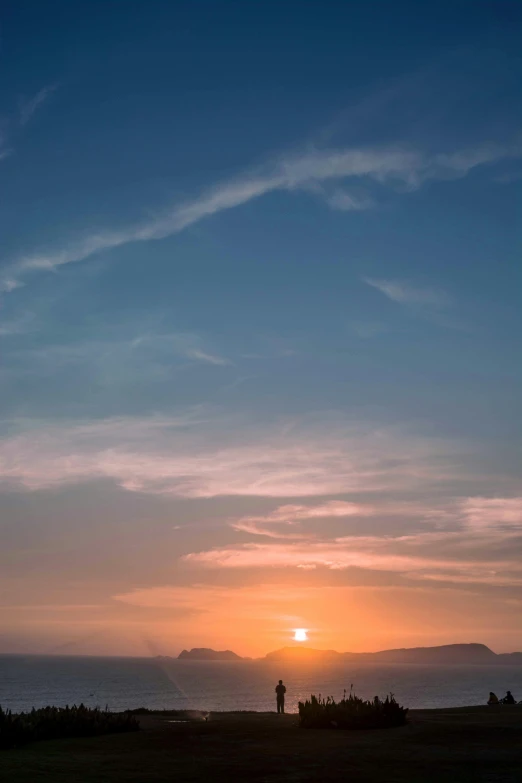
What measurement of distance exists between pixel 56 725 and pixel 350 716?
9031 mm

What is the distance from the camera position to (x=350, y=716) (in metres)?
24.2

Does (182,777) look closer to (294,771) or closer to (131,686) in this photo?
(294,771)

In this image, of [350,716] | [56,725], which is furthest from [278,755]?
[56,725]

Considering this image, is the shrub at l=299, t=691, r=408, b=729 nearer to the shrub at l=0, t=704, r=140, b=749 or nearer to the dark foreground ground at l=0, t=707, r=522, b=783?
the dark foreground ground at l=0, t=707, r=522, b=783

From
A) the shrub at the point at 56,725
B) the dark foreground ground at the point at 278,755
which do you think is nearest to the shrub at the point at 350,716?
the dark foreground ground at the point at 278,755

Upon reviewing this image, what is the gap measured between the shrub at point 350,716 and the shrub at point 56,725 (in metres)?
5.61

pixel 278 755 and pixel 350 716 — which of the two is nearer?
pixel 278 755

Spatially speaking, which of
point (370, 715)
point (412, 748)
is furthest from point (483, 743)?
point (370, 715)

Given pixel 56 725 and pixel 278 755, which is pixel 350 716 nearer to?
pixel 278 755

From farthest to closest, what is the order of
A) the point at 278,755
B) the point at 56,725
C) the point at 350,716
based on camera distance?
1. the point at 350,716
2. the point at 56,725
3. the point at 278,755

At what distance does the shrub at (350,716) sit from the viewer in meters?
24.0

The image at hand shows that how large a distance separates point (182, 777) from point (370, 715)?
402 inches

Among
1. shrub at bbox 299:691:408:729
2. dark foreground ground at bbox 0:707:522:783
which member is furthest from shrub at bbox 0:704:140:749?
shrub at bbox 299:691:408:729

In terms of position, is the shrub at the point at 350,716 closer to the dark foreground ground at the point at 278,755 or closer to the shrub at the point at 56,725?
the dark foreground ground at the point at 278,755
